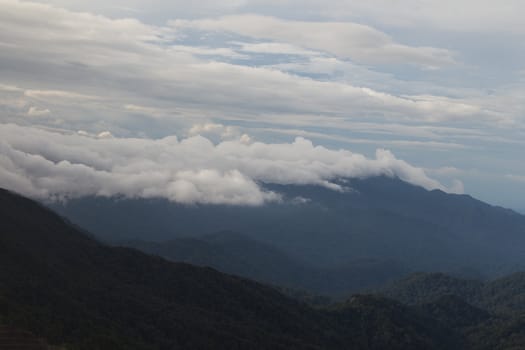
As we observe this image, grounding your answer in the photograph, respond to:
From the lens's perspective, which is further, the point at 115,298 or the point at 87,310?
the point at 115,298

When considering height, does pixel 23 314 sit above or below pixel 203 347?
above

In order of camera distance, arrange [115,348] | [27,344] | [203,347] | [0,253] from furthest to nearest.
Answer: [0,253]
[203,347]
[115,348]
[27,344]

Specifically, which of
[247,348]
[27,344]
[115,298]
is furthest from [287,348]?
[27,344]

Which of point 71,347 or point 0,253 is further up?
point 0,253

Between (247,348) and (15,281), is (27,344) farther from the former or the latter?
(247,348)

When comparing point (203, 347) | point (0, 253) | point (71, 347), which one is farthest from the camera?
point (0, 253)

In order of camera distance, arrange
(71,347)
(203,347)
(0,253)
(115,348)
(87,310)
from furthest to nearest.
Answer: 1. (0,253)
2. (203,347)
3. (87,310)
4. (115,348)
5. (71,347)

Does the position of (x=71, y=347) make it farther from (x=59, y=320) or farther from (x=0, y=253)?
(x=0, y=253)

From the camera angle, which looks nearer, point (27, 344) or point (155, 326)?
point (27, 344)

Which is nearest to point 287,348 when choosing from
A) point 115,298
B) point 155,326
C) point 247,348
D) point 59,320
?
point 247,348
